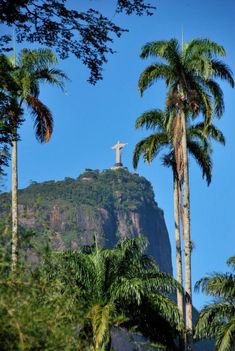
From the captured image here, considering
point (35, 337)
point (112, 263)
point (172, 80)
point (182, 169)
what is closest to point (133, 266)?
point (112, 263)

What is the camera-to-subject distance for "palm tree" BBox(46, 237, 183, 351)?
25.9 m

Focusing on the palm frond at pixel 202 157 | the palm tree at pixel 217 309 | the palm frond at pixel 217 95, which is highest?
the palm frond at pixel 217 95

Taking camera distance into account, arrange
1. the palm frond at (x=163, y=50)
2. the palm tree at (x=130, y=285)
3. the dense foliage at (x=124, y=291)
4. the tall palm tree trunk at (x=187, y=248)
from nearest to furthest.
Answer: the dense foliage at (x=124, y=291) → the palm tree at (x=130, y=285) → the tall palm tree trunk at (x=187, y=248) → the palm frond at (x=163, y=50)

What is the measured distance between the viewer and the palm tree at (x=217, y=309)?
29.8 meters

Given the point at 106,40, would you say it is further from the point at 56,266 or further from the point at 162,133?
the point at 162,133

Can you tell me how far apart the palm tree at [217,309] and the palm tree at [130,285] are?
1.76 metres

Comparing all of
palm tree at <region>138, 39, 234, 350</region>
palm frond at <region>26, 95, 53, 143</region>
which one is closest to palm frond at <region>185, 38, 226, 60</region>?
palm tree at <region>138, 39, 234, 350</region>

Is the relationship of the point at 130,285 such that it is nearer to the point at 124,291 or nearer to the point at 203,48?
the point at 124,291

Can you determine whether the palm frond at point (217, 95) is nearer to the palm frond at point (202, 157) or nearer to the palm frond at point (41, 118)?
the palm frond at point (202, 157)

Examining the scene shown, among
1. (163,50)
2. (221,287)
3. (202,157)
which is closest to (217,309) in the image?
(221,287)

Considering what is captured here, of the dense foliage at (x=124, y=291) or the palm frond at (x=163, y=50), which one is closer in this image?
the dense foliage at (x=124, y=291)

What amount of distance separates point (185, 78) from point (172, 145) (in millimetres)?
3820

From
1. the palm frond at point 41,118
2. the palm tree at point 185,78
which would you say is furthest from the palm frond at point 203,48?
Result: the palm frond at point 41,118

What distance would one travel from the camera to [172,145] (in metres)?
35.4
